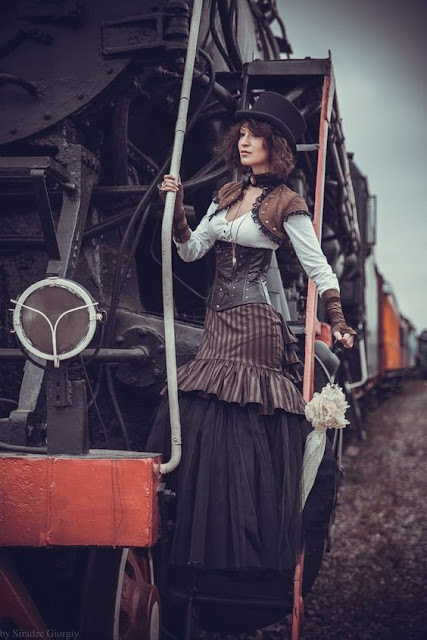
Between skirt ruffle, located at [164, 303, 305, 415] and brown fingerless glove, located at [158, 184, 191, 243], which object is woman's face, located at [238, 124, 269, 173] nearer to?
brown fingerless glove, located at [158, 184, 191, 243]

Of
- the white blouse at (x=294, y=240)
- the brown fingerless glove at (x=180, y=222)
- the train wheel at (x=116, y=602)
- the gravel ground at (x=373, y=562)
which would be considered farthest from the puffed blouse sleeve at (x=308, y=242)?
the gravel ground at (x=373, y=562)

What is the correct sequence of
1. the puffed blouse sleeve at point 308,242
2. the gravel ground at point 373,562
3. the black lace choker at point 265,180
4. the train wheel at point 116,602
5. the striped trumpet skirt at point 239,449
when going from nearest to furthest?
the train wheel at point 116,602 → the striped trumpet skirt at point 239,449 → the puffed blouse sleeve at point 308,242 → the black lace choker at point 265,180 → the gravel ground at point 373,562

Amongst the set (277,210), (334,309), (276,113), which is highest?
(276,113)

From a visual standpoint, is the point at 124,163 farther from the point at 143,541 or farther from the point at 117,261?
the point at 143,541

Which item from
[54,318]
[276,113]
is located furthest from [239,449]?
[276,113]

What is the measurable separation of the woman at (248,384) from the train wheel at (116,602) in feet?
0.70

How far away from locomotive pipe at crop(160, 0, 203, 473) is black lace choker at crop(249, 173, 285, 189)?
534mm

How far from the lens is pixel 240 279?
9.49 feet

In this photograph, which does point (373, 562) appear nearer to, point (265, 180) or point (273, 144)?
point (265, 180)

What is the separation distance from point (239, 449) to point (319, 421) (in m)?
0.32

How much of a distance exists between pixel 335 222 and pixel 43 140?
2.90 meters

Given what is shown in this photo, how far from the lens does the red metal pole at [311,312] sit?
272 centimetres

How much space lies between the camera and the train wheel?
2.42 m

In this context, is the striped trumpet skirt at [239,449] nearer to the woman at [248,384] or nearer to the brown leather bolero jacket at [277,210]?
the woman at [248,384]
